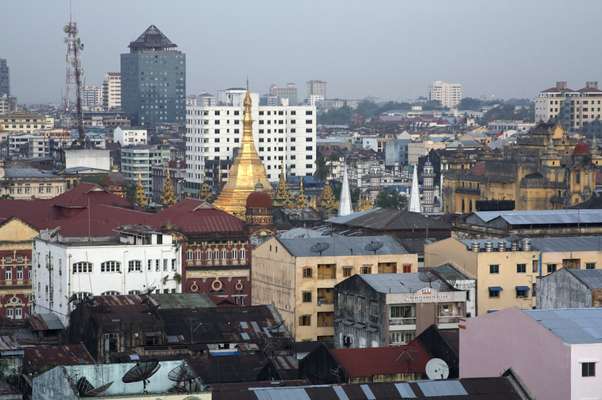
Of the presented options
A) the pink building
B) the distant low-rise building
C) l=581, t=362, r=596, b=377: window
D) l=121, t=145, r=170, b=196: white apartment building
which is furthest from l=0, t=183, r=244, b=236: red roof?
l=121, t=145, r=170, b=196: white apartment building

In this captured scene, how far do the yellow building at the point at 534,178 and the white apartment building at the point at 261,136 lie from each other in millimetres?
44256

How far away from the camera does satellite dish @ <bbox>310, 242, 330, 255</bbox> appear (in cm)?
6825

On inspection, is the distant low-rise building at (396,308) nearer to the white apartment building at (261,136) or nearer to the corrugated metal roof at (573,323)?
the corrugated metal roof at (573,323)

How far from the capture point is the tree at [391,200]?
140 meters

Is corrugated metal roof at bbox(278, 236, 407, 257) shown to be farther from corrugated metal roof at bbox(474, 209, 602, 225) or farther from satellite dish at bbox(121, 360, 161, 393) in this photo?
satellite dish at bbox(121, 360, 161, 393)

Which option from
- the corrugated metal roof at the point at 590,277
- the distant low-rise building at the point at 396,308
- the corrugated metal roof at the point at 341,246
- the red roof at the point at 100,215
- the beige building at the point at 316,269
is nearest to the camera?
the corrugated metal roof at the point at 590,277

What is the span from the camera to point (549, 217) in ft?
245

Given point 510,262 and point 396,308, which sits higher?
point 510,262

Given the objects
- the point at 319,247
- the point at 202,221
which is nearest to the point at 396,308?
the point at 319,247

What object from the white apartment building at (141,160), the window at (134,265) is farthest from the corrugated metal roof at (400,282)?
the white apartment building at (141,160)

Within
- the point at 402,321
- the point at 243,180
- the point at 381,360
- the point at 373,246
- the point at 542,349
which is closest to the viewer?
the point at 542,349

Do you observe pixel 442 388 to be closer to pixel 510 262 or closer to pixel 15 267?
pixel 510 262

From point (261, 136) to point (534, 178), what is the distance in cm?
5944

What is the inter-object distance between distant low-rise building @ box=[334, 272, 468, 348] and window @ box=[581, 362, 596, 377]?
1497cm
